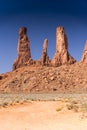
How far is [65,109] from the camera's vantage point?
24.4 m

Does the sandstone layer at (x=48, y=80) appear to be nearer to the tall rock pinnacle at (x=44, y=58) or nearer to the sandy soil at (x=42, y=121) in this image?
the tall rock pinnacle at (x=44, y=58)

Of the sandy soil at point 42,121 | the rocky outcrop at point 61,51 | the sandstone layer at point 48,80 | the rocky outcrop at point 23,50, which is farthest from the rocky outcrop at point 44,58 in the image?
the sandy soil at point 42,121

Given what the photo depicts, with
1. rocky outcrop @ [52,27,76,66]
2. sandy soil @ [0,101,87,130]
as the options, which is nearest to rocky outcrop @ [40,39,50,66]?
rocky outcrop @ [52,27,76,66]

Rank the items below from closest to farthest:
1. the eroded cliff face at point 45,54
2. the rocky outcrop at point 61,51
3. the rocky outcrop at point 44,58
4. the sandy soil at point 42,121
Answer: the sandy soil at point 42,121 < the rocky outcrop at point 61,51 < the eroded cliff face at point 45,54 < the rocky outcrop at point 44,58

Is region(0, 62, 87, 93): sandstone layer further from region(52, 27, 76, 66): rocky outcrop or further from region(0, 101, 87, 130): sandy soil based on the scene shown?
region(0, 101, 87, 130): sandy soil

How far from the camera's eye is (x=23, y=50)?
106m

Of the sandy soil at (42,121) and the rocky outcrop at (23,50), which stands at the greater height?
the rocky outcrop at (23,50)

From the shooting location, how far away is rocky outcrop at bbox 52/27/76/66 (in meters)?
99.9

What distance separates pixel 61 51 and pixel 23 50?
1168cm

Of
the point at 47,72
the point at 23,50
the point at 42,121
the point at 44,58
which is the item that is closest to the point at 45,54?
the point at 44,58

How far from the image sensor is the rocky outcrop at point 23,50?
4001 inches

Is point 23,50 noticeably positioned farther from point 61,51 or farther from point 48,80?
point 48,80

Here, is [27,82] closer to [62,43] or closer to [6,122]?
[62,43]

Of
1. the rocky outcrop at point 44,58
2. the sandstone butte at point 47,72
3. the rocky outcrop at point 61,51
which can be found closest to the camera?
the sandstone butte at point 47,72
